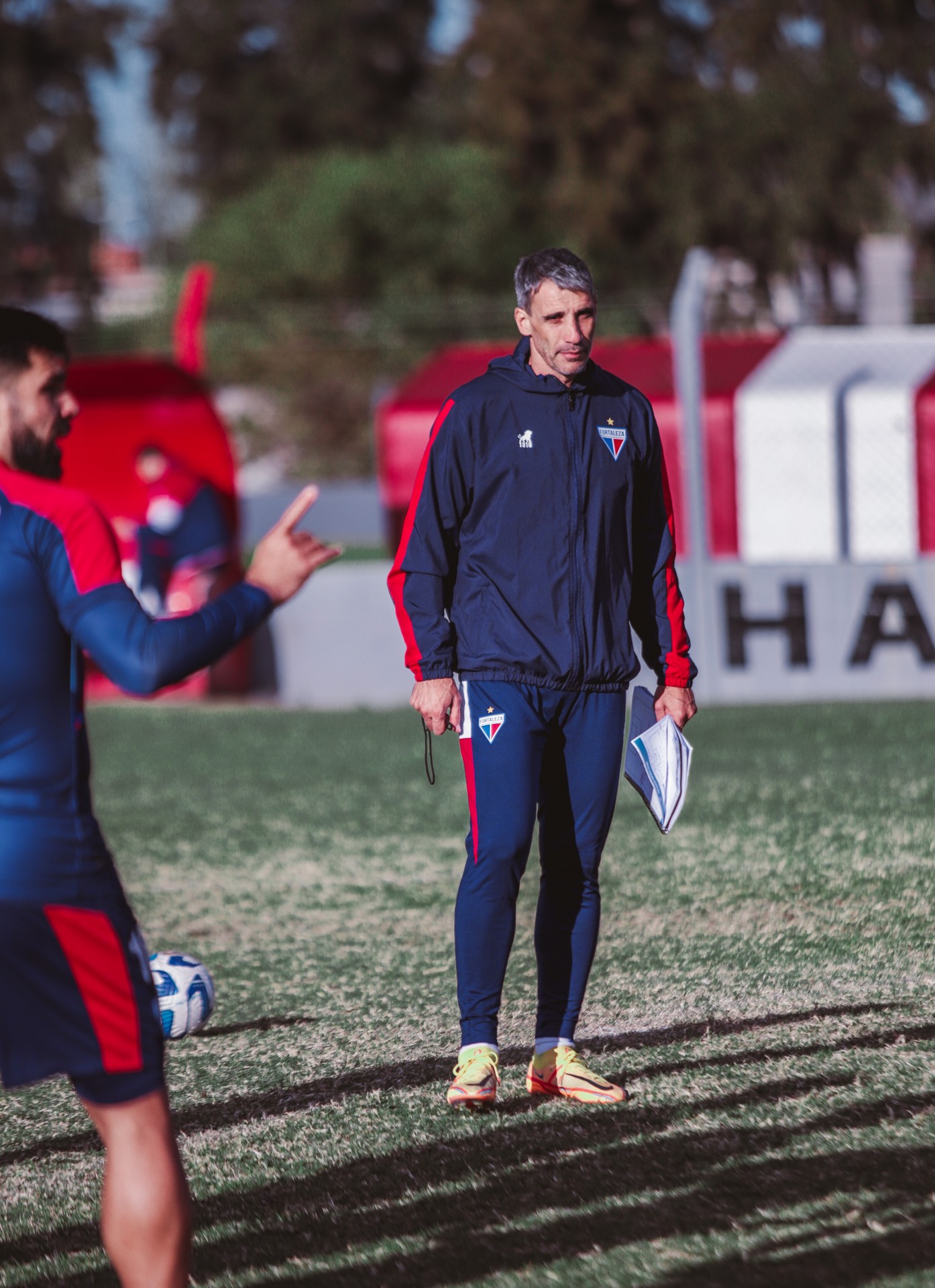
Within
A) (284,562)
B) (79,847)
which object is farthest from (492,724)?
(79,847)

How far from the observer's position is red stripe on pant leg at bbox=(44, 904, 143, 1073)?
8.41 ft

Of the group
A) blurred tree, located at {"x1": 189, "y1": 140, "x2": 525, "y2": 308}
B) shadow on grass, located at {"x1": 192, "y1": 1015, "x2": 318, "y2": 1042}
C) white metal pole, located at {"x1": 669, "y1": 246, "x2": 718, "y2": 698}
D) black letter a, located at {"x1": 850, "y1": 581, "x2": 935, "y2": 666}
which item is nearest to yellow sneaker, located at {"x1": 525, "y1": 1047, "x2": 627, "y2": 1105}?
shadow on grass, located at {"x1": 192, "y1": 1015, "x2": 318, "y2": 1042}

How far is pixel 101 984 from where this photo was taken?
2.58m

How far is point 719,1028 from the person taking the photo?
179 inches

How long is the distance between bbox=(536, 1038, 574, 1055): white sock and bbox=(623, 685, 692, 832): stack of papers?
0.55 m

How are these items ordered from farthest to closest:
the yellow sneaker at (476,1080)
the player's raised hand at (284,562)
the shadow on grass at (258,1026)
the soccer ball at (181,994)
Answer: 1. the shadow on grass at (258,1026)
2. the yellow sneaker at (476,1080)
3. the soccer ball at (181,994)
4. the player's raised hand at (284,562)

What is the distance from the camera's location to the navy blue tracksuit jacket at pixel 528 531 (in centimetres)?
386

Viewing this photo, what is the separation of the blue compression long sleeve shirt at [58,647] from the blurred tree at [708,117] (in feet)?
96.5

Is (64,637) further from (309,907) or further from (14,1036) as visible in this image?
(309,907)

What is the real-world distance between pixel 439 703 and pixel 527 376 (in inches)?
30.7

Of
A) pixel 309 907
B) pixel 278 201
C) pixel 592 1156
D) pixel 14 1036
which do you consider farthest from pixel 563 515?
pixel 278 201

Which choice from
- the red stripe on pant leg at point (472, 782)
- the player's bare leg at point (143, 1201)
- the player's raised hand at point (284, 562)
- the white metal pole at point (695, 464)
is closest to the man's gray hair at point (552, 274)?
the red stripe on pant leg at point (472, 782)

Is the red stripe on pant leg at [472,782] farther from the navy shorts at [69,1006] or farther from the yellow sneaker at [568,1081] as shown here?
the navy shorts at [69,1006]

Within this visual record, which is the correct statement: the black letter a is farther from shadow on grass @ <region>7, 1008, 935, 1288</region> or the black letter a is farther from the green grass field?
shadow on grass @ <region>7, 1008, 935, 1288</region>
